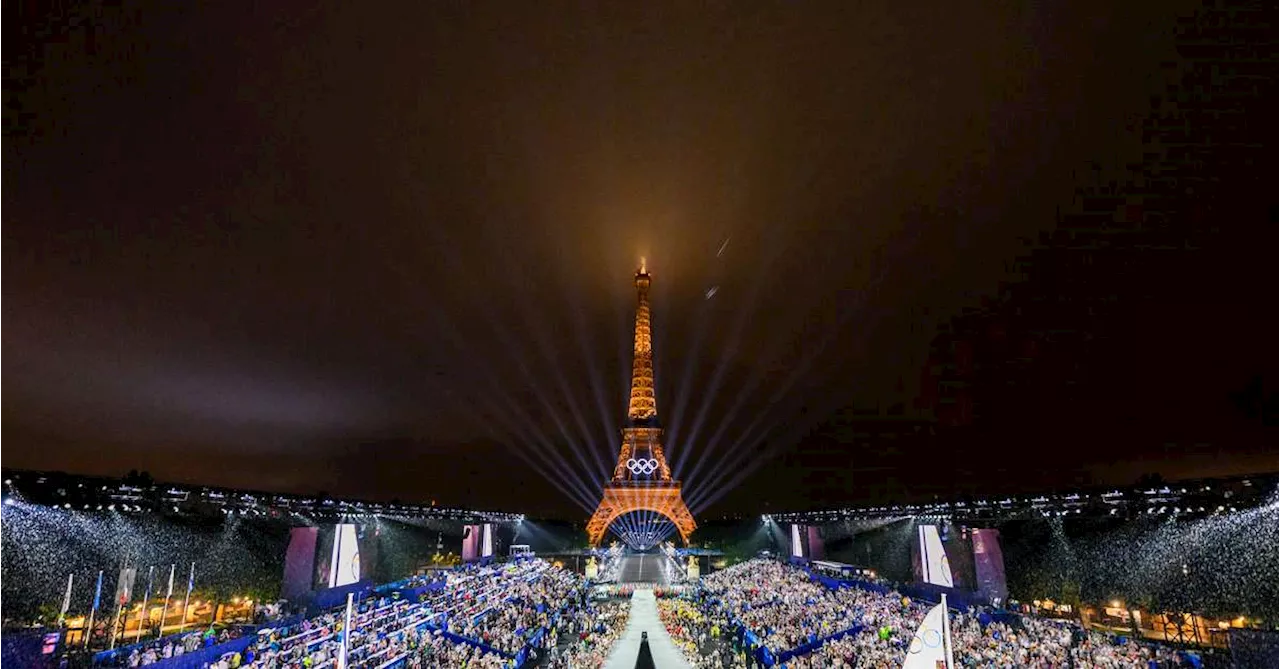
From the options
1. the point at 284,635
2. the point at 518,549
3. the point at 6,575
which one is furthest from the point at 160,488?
the point at 518,549

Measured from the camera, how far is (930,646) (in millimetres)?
11695

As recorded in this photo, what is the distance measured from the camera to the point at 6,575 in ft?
81.5

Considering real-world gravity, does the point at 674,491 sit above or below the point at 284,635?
above

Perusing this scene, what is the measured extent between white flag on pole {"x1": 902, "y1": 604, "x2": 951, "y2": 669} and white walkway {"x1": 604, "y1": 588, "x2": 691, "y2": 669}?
989 cm

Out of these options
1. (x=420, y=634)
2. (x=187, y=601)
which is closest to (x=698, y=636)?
(x=420, y=634)

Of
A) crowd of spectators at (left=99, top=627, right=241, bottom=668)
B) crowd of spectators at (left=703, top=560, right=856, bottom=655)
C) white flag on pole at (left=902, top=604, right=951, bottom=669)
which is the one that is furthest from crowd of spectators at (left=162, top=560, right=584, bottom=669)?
white flag on pole at (left=902, top=604, right=951, bottom=669)

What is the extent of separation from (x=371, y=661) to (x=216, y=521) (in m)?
25.6

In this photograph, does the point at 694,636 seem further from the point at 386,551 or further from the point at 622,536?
the point at 622,536

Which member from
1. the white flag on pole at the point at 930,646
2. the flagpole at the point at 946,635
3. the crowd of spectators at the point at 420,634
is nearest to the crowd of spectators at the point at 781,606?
the crowd of spectators at the point at 420,634

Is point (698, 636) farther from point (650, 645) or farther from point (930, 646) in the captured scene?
point (930, 646)

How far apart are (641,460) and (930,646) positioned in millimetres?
59863

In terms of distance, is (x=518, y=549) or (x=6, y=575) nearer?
(x=6, y=575)

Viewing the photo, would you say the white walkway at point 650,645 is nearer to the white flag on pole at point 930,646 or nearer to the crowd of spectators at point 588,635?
the crowd of spectators at point 588,635

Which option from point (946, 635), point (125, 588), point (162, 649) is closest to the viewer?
point (946, 635)
